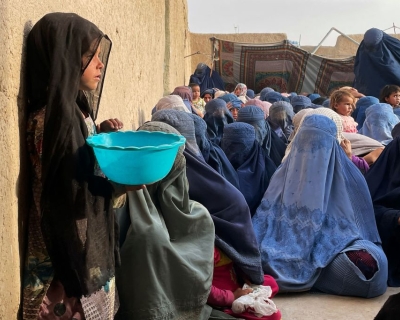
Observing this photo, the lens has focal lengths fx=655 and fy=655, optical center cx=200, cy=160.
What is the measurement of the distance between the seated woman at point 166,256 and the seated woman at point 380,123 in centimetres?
385

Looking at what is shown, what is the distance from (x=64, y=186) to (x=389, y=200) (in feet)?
9.16

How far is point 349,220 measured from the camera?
12.8 ft

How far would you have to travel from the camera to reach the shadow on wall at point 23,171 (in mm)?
1974

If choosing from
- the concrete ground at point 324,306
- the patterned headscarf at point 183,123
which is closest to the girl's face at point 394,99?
the concrete ground at point 324,306

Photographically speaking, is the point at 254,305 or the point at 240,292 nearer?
the point at 254,305

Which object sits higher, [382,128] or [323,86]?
[382,128]

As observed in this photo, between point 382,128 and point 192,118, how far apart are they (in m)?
3.22

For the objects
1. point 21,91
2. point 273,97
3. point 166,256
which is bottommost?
point 273,97

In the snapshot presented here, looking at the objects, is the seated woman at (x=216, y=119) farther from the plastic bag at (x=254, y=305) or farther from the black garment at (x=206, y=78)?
the black garment at (x=206, y=78)

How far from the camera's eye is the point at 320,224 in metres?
3.90

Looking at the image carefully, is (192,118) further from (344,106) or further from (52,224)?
(344,106)

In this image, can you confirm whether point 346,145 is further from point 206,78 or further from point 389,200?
point 206,78

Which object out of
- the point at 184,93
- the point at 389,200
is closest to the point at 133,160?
the point at 389,200

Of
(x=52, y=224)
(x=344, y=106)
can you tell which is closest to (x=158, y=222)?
(x=52, y=224)
